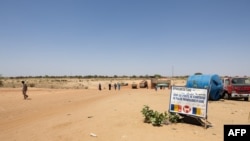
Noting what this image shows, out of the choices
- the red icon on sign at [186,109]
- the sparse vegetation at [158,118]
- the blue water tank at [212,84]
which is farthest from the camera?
the blue water tank at [212,84]

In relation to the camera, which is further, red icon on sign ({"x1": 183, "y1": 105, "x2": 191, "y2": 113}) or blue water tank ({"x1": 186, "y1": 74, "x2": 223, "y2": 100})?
blue water tank ({"x1": 186, "y1": 74, "x2": 223, "y2": 100})

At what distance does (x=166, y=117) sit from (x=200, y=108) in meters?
1.47

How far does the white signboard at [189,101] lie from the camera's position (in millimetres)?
9383

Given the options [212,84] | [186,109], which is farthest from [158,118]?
[212,84]

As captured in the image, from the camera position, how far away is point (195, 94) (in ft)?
31.7

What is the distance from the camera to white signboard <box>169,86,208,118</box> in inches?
369

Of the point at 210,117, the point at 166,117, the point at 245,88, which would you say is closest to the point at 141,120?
the point at 166,117

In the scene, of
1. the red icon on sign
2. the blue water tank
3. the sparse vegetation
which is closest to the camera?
the sparse vegetation

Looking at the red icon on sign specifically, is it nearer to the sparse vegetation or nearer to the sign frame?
the sign frame

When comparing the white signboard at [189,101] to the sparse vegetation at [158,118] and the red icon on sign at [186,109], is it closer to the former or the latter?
the red icon on sign at [186,109]

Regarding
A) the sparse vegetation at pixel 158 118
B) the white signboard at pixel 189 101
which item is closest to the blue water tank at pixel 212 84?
the white signboard at pixel 189 101

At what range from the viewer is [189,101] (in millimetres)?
9828

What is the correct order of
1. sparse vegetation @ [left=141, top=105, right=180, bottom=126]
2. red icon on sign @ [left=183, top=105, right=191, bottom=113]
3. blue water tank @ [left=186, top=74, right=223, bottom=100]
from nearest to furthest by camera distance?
sparse vegetation @ [left=141, top=105, right=180, bottom=126]
red icon on sign @ [left=183, top=105, right=191, bottom=113]
blue water tank @ [left=186, top=74, right=223, bottom=100]

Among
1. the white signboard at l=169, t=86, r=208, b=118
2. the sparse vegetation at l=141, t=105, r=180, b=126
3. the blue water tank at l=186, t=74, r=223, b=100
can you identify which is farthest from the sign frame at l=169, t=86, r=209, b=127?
the blue water tank at l=186, t=74, r=223, b=100
